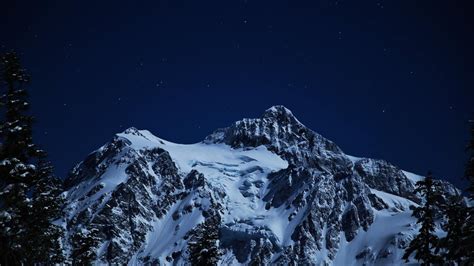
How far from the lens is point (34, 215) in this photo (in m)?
28.1

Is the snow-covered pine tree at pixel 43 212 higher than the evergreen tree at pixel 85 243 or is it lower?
higher

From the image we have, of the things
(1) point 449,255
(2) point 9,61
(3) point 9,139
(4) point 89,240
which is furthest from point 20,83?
(1) point 449,255

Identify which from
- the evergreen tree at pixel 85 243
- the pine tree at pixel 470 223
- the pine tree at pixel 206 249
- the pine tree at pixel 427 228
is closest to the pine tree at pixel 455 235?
the pine tree at pixel 470 223

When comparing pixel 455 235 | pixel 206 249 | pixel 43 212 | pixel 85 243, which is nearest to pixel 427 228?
pixel 455 235

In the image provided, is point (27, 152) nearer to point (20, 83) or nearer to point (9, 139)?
point (9, 139)

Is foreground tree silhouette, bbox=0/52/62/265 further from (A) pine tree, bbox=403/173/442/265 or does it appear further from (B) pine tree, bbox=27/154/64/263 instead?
Result: (A) pine tree, bbox=403/173/442/265

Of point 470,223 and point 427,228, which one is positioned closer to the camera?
point 470,223

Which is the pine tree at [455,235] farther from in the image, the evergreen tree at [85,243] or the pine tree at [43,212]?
the evergreen tree at [85,243]

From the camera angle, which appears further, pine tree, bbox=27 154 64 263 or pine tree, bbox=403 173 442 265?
pine tree, bbox=403 173 442 265

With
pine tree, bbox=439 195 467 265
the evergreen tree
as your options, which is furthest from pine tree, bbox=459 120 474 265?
the evergreen tree

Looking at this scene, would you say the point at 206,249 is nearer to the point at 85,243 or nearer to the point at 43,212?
the point at 85,243

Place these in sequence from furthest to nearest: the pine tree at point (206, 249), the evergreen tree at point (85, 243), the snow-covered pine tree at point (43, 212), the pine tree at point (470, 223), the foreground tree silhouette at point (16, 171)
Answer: the evergreen tree at point (85, 243), the pine tree at point (206, 249), the snow-covered pine tree at point (43, 212), the foreground tree silhouette at point (16, 171), the pine tree at point (470, 223)

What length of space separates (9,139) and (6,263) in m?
6.18

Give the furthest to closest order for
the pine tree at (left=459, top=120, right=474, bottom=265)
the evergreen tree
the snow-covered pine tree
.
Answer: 1. the evergreen tree
2. the snow-covered pine tree
3. the pine tree at (left=459, top=120, right=474, bottom=265)
